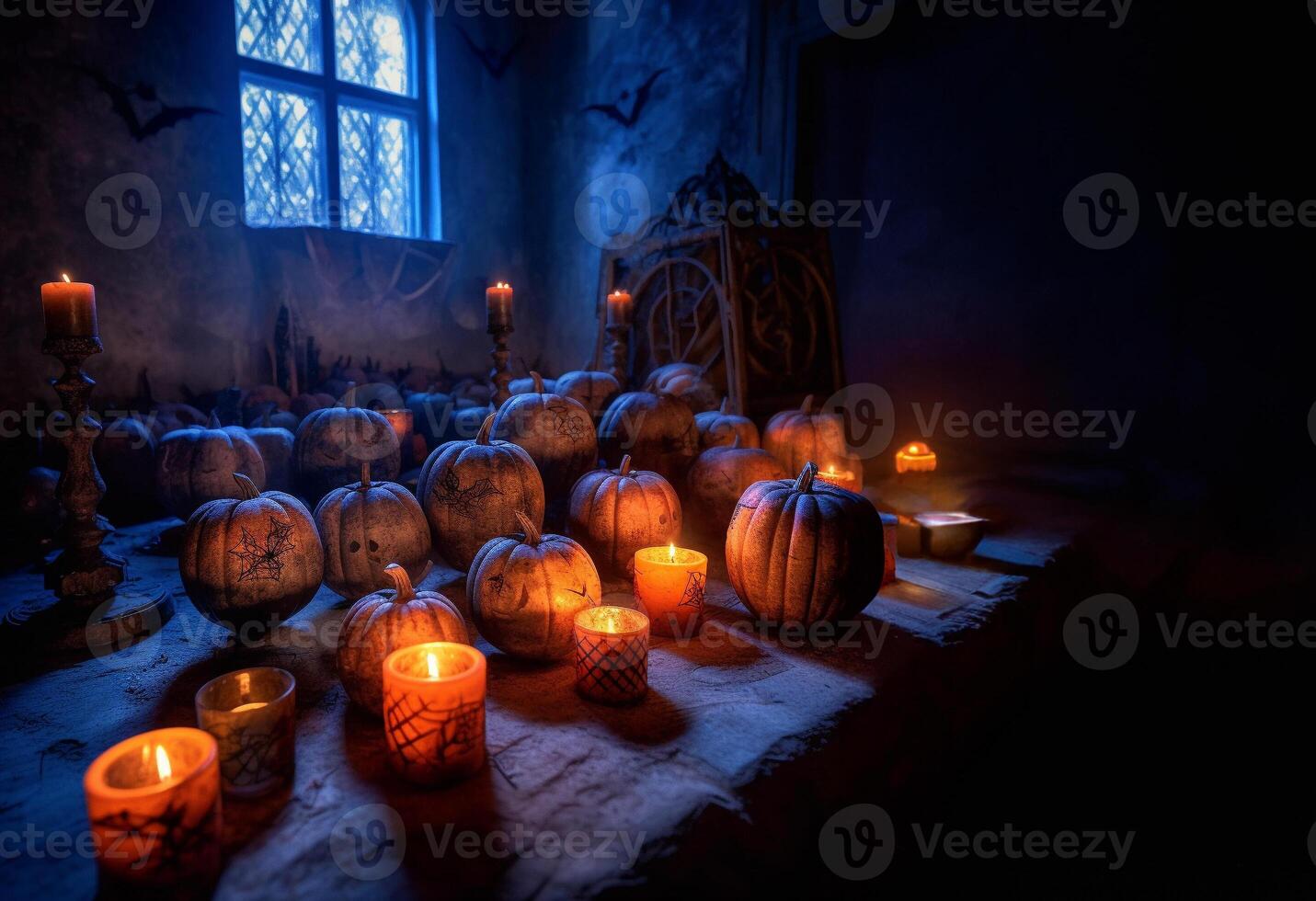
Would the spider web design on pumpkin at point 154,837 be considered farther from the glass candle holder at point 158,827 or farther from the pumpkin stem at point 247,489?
the pumpkin stem at point 247,489

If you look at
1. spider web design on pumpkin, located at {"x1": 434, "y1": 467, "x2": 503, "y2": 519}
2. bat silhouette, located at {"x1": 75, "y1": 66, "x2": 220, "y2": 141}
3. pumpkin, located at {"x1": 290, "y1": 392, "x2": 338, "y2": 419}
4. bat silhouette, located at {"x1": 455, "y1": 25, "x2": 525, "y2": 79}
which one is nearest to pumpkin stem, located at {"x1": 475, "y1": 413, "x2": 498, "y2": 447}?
spider web design on pumpkin, located at {"x1": 434, "y1": 467, "x2": 503, "y2": 519}

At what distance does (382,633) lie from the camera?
169cm

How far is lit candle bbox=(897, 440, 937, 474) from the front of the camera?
4148 millimetres

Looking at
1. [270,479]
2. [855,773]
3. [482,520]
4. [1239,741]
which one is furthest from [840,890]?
[270,479]

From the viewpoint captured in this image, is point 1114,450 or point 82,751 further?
point 1114,450

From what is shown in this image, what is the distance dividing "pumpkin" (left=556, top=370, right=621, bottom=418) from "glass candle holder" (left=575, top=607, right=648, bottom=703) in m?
2.17

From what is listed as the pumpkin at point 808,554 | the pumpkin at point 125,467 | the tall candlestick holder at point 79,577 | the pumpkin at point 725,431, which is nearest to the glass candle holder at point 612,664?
the pumpkin at point 808,554

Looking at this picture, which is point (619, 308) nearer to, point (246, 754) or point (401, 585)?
point (401, 585)

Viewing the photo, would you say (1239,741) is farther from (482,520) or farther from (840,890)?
(482,520)

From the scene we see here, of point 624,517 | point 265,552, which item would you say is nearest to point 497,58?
point 624,517

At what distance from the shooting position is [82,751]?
163 centimetres

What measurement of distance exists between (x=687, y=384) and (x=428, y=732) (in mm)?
2981

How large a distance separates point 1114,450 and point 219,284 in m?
7.23

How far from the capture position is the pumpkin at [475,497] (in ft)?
8.21
